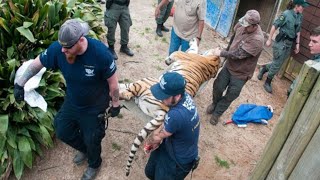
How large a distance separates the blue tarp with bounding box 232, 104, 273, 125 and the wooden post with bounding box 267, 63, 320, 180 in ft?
13.7

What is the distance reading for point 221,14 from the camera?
28.2ft

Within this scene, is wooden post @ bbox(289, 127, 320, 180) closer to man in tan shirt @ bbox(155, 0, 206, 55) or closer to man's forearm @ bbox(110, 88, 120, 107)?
man's forearm @ bbox(110, 88, 120, 107)

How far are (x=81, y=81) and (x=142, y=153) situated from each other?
1.81m

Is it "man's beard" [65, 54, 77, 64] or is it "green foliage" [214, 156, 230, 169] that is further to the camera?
"green foliage" [214, 156, 230, 169]

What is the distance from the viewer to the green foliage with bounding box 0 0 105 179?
3.93 metres

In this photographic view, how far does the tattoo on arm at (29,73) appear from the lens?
10.9ft

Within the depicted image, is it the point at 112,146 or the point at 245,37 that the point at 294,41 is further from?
the point at 112,146

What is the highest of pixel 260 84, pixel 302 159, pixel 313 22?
pixel 302 159

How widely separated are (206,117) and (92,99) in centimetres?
272

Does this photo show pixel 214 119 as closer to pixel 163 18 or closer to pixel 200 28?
pixel 200 28

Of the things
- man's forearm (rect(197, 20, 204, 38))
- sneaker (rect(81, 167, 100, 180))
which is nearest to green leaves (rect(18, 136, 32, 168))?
sneaker (rect(81, 167, 100, 180))

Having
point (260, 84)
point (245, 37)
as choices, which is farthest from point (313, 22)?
point (245, 37)

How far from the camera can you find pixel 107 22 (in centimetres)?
633

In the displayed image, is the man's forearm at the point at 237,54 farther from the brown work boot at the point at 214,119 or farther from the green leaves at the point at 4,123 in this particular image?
the green leaves at the point at 4,123
